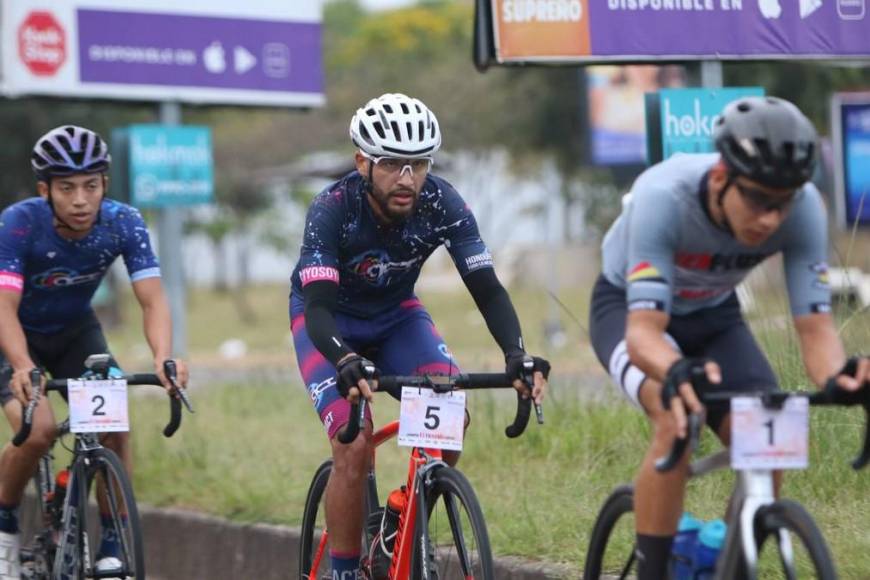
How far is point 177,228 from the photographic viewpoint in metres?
16.7

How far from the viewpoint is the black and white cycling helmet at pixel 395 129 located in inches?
233

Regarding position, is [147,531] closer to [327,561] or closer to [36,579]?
[36,579]

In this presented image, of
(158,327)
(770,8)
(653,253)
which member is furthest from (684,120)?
(653,253)

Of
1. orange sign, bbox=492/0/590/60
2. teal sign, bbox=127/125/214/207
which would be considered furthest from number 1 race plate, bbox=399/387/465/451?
teal sign, bbox=127/125/214/207

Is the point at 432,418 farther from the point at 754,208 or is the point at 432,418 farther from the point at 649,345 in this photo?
the point at 754,208

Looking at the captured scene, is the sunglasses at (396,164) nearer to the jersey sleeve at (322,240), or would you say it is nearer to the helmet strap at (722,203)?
the jersey sleeve at (322,240)

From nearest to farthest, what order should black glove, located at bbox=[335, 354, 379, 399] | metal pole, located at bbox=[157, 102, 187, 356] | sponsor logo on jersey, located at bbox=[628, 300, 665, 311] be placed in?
sponsor logo on jersey, located at bbox=[628, 300, 665, 311] → black glove, located at bbox=[335, 354, 379, 399] → metal pole, located at bbox=[157, 102, 187, 356]

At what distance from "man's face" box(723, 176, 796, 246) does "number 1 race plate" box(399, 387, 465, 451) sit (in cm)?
142

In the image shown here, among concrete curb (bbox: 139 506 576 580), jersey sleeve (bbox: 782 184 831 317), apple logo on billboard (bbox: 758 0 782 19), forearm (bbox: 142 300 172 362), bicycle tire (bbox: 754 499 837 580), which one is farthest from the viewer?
apple logo on billboard (bbox: 758 0 782 19)

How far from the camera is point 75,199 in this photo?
7047mm

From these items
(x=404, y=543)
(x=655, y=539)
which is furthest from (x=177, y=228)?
(x=655, y=539)

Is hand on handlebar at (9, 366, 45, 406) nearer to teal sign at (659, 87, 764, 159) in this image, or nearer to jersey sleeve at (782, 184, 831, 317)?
jersey sleeve at (782, 184, 831, 317)

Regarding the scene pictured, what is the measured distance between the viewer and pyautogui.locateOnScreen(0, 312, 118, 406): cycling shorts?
7.51m

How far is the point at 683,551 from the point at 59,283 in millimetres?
3514
